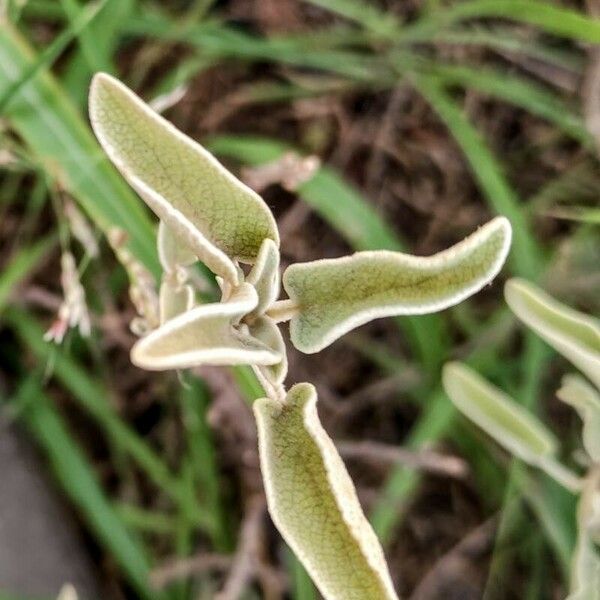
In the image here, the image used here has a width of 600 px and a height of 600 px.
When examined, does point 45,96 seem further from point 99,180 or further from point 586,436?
point 586,436

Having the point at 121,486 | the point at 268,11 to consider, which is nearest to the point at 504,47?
the point at 268,11

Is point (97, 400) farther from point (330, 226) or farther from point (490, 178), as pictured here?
point (490, 178)

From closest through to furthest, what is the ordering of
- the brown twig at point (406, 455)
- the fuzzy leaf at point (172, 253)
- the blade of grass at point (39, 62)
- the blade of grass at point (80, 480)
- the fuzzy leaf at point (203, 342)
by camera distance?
the fuzzy leaf at point (203, 342) < the fuzzy leaf at point (172, 253) < the blade of grass at point (39, 62) < the brown twig at point (406, 455) < the blade of grass at point (80, 480)

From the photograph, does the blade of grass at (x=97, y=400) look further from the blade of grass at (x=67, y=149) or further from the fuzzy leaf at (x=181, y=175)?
the fuzzy leaf at (x=181, y=175)

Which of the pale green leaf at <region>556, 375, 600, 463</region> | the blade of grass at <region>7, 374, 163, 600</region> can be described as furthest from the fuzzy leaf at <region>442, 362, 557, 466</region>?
the blade of grass at <region>7, 374, 163, 600</region>

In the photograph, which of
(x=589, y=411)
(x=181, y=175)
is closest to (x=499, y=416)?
(x=589, y=411)

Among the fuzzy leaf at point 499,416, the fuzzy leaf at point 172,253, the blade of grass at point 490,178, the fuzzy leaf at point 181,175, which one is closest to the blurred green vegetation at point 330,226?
the blade of grass at point 490,178

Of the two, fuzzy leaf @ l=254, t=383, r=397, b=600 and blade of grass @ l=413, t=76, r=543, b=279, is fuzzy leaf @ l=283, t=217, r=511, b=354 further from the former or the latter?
blade of grass @ l=413, t=76, r=543, b=279
